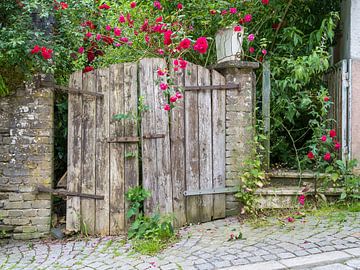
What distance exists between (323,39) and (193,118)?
1.98 meters

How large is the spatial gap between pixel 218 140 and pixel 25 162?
2.12 m

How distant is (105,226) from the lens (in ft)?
13.2

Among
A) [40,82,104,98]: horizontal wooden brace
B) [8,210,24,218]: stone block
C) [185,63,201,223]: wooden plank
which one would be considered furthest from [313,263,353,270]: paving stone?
[8,210,24,218]: stone block

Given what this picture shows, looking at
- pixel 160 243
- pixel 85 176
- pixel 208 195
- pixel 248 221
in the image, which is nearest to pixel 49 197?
pixel 85 176

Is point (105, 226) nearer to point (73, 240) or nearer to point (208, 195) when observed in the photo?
point (73, 240)

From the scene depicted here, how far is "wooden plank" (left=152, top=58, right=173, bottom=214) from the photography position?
4070mm

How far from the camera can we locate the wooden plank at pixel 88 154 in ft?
13.2

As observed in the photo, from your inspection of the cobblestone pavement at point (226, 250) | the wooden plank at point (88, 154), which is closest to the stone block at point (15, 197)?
the cobblestone pavement at point (226, 250)

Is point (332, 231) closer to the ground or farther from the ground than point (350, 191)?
closer to the ground

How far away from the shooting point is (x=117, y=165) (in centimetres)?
402

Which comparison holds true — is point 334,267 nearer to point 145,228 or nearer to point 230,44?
point 145,228

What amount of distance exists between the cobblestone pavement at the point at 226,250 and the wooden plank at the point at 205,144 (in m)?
0.23

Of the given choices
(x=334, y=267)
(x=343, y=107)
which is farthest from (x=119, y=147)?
(x=343, y=107)

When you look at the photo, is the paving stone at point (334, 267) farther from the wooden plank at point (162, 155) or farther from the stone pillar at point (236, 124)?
the wooden plank at point (162, 155)
